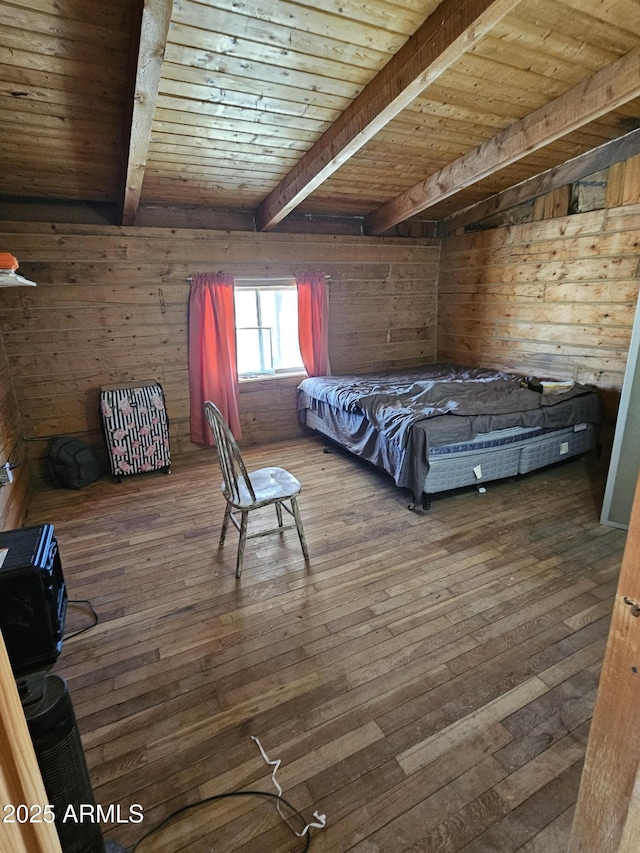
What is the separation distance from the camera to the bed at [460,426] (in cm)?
295

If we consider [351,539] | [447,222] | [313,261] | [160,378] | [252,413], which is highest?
[447,222]

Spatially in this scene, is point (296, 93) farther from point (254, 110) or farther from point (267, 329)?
point (267, 329)

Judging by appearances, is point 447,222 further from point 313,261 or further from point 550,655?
point 550,655

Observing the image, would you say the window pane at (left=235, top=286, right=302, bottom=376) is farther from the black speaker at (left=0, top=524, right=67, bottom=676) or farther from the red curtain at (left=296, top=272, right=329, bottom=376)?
the black speaker at (left=0, top=524, right=67, bottom=676)

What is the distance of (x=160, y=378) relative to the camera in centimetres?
406

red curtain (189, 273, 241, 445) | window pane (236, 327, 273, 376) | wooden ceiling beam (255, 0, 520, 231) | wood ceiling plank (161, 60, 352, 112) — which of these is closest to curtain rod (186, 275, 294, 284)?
red curtain (189, 273, 241, 445)

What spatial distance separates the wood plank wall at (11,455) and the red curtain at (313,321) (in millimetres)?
2699

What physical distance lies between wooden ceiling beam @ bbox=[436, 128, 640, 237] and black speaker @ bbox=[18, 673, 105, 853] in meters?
4.78

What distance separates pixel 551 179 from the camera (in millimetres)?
3822

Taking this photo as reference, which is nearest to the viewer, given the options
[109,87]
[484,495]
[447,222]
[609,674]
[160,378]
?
[609,674]

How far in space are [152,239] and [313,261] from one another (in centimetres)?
164

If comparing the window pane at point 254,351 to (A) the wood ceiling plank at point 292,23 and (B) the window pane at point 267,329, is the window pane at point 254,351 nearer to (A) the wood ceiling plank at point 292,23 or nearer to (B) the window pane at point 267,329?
(B) the window pane at point 267,329

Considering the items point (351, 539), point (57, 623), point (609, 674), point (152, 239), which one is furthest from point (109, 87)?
point (609, 674)

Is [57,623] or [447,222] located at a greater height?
[447,222]
